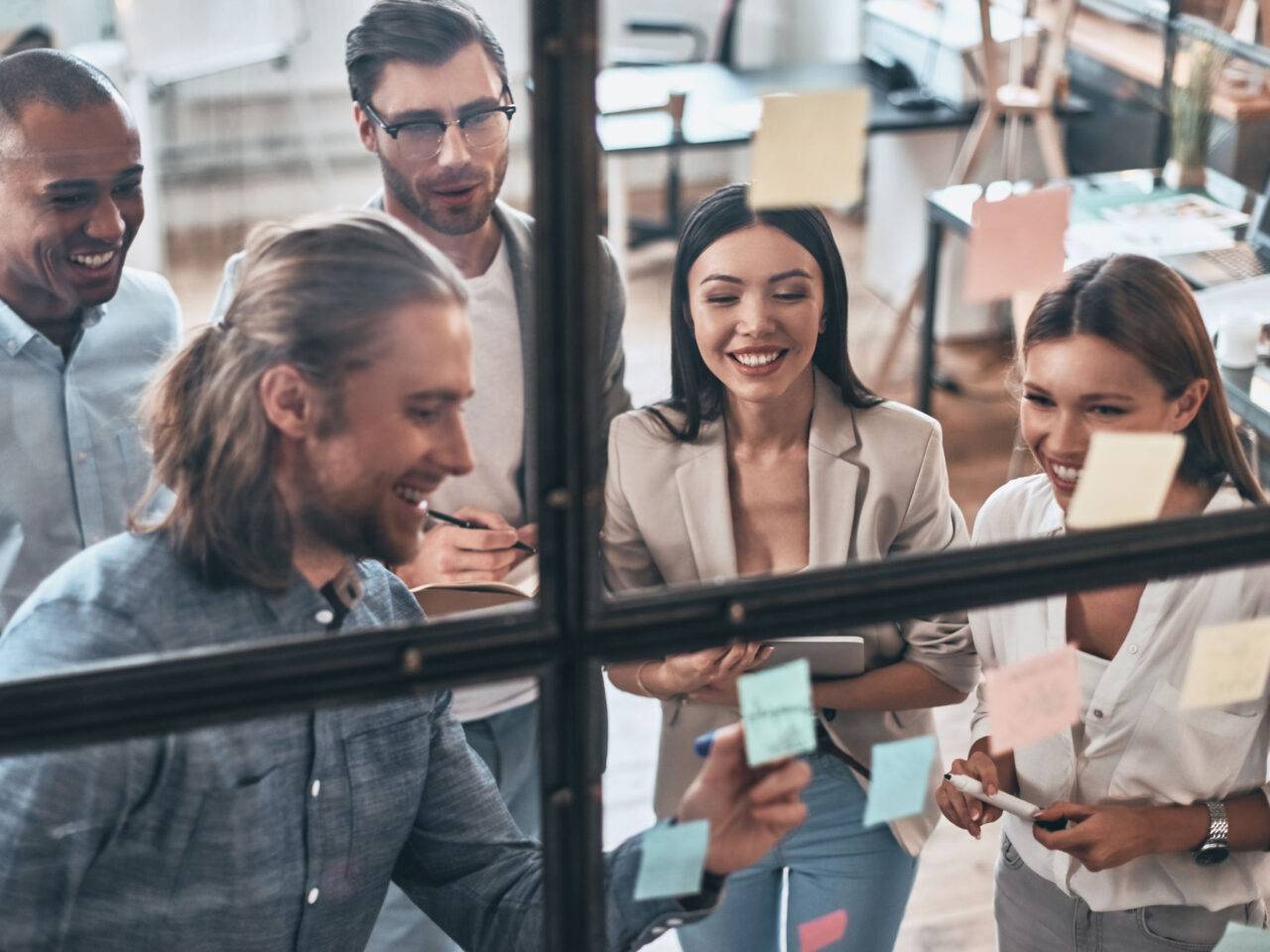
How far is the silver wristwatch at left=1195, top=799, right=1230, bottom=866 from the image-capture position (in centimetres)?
124

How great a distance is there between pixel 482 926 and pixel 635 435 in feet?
1.40

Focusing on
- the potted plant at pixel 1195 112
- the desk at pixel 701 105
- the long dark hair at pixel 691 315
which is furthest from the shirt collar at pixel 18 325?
the potted plant at pixel 1195 112

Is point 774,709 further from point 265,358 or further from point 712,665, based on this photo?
point 265,358

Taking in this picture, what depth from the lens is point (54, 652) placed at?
3.06 feet

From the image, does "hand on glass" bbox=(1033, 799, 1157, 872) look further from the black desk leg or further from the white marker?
the black desk leg

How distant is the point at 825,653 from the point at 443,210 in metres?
0.48

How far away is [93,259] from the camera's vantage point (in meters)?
1.09

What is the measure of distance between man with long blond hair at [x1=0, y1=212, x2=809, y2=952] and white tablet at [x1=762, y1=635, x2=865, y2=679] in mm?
140

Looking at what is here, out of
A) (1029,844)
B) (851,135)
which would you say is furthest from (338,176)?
(1029,844)

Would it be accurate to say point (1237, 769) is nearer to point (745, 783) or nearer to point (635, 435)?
point (745, 783)

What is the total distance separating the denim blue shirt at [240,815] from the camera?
38.2 inches

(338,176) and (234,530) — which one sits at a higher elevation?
(338,176)

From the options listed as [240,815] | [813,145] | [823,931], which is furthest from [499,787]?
[813,145]

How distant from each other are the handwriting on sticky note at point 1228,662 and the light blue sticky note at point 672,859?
43 centimetres
